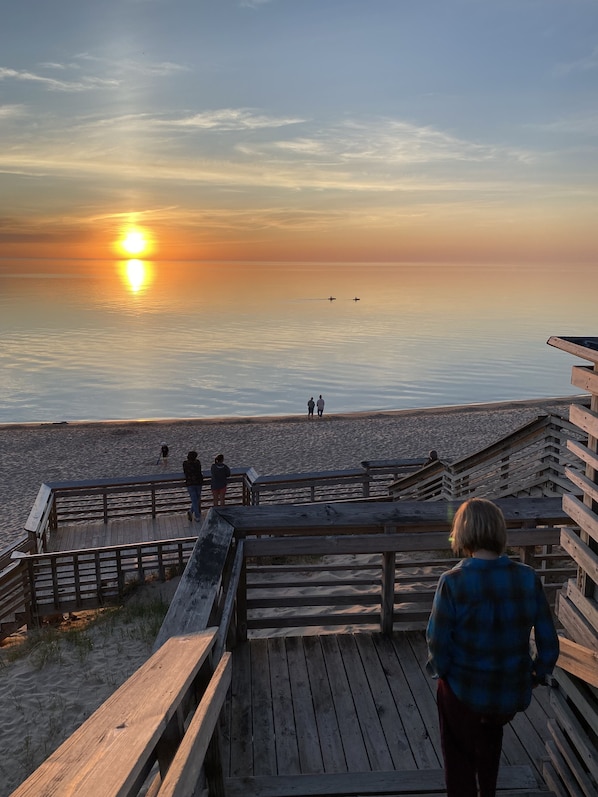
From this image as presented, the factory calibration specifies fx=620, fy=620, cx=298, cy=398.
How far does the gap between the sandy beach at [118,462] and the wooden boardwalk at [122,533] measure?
3561 mm

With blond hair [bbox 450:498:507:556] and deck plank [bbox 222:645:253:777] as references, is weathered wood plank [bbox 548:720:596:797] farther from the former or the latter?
deck plank [bbox 222:645:253:777]

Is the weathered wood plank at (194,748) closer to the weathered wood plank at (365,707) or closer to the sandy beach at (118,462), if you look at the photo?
the weathered wood plank at (365,707)

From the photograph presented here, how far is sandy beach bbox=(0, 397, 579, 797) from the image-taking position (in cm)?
641

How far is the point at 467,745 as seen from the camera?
2662 mm

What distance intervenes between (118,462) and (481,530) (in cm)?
2587

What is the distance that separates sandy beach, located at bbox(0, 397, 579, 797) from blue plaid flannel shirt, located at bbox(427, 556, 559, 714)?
4602 millimetres

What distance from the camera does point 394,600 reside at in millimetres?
4863

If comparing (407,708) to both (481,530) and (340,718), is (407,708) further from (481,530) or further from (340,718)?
(481,530)

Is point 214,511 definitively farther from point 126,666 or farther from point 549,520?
point 126,666

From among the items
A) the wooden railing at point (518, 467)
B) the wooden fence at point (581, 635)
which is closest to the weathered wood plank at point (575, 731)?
the wooden fence at point (581, 635)

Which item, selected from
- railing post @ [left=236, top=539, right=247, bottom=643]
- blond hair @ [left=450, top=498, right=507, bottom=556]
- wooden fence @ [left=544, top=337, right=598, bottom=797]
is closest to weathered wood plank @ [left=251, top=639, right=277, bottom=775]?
railing post @ [left=236, top=539, right=247, bottom=643]

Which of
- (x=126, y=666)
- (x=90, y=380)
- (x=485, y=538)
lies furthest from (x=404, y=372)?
(x=485, y=538)

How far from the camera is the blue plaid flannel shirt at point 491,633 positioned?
2.41m

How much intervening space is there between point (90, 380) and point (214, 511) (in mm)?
57669
